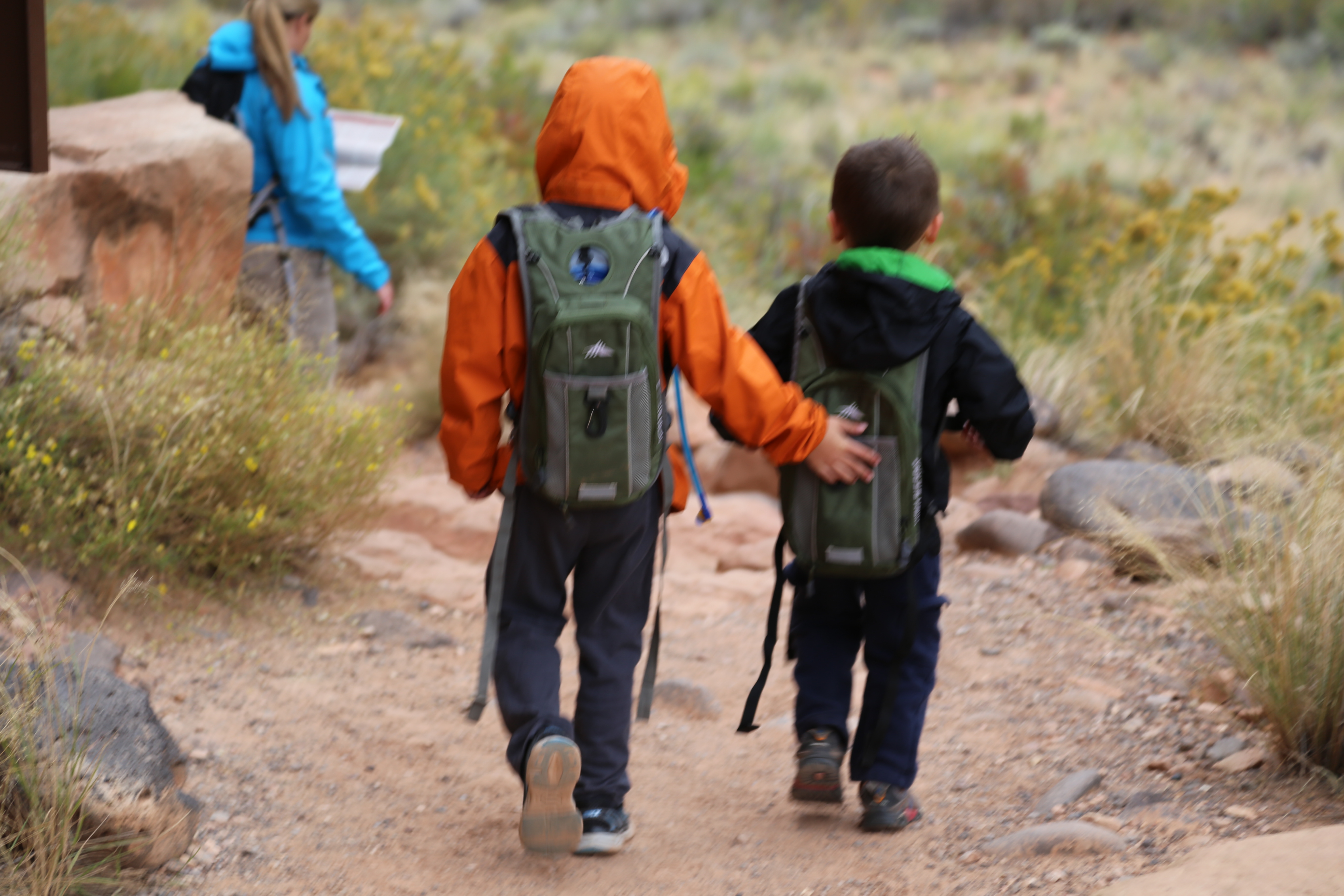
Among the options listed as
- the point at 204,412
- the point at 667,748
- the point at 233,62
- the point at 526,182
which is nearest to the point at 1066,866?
the point at 667,748

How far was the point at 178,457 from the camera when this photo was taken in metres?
3.91

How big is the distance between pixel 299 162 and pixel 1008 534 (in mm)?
3150

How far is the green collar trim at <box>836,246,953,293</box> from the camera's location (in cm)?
272

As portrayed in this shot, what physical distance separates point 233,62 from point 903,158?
3.44m

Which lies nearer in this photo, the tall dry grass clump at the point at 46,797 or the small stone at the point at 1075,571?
the tall dry grass clump at the point at 46,797

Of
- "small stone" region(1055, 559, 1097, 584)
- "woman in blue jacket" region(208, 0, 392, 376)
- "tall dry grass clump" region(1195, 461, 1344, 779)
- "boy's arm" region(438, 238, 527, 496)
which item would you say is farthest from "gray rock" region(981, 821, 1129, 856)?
"woman in blue jacket" region(208, 0, 392, 376)

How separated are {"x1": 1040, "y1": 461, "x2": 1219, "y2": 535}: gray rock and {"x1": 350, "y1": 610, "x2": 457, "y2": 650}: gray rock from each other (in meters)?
2.19

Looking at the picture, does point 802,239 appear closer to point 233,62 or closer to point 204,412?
point 233,62

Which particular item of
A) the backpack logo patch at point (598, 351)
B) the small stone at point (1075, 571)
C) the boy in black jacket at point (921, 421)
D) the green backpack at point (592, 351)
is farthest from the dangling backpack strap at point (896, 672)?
the small stone at point (1075, 571)

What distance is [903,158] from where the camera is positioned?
272cm

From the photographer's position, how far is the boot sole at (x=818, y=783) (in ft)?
9.59

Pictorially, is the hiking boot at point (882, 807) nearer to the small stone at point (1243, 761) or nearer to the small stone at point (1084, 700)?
the small stone at point (1243, 761)

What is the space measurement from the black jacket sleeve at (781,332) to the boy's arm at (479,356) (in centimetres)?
52

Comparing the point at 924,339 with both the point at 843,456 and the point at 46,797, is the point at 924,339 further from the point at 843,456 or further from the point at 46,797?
the point at 46,797
